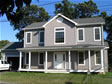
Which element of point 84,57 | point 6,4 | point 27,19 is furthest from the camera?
point 27,19

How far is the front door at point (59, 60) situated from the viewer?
21375 mm

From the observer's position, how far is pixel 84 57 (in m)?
20.5

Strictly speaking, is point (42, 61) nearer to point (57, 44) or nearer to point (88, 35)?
point (57, 44)

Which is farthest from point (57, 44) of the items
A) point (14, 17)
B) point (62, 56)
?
point (14, 17)

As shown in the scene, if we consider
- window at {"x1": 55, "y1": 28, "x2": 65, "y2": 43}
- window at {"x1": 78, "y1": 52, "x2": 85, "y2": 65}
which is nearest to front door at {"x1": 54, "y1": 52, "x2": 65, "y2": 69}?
window at {"x1": 55, "y1": 28, "x2": 65, "y2": 43}

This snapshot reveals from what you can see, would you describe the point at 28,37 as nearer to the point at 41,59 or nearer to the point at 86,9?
the point at 41,59

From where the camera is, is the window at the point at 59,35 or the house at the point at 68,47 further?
the window at the point at 59,35

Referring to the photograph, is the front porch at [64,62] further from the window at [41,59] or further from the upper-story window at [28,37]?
the upper-story window at [28,37]

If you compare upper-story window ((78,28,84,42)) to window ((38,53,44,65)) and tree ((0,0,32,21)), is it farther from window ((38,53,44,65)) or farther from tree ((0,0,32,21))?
tree ((0,0,32,21))

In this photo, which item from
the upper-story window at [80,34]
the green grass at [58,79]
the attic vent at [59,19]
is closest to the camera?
the green grass at [58,79]

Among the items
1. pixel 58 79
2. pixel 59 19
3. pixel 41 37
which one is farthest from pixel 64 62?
pixel 58 79

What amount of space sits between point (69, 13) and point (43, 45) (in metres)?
18.3

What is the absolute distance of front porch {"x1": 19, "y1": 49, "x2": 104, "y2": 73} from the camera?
19.9 meters

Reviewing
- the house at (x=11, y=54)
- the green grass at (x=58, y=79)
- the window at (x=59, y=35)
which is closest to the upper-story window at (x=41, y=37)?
the window at (x=59, y=35)
